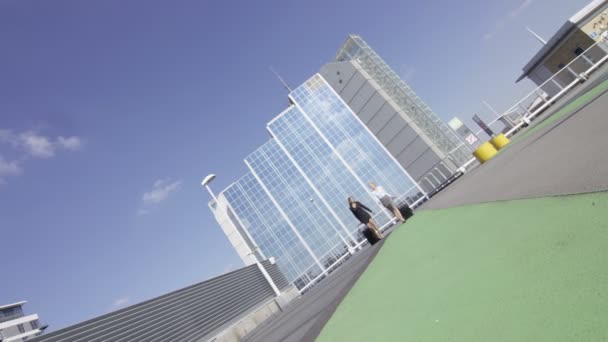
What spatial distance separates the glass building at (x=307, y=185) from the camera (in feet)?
119

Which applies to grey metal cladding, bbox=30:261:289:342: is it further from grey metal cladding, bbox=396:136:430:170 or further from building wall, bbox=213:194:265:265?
grey metal cladding, bbox=396:136:430:170

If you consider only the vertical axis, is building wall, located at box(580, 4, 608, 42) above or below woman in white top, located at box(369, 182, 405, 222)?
above

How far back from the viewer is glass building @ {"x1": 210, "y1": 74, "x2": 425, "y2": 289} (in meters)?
36.3

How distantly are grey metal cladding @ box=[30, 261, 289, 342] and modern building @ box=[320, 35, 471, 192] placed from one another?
29.0m

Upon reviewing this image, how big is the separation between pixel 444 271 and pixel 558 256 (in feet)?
3.14

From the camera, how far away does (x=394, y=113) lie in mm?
42219

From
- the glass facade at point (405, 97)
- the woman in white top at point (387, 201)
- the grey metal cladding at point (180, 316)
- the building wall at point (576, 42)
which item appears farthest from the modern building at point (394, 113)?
the woman in white top at point (387, 201)

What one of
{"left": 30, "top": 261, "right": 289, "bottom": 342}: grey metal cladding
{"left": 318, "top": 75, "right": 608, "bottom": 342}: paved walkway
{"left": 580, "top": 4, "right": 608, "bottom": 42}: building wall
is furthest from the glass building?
{"left": 318, "top": 75, "right": 608, "bottom": 342}: paved walkway

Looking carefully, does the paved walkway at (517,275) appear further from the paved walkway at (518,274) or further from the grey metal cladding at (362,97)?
the grey metal cladding at (362,97)

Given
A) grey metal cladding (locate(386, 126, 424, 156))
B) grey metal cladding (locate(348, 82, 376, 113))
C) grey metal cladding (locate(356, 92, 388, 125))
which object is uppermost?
grey metal cladding (locate(348, 82, 376, 113))

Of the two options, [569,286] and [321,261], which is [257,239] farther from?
[569,286]

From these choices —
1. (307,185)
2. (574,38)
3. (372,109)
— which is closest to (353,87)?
(372,109)

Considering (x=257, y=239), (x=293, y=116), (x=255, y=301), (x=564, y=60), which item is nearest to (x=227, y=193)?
(x=257, y=239)

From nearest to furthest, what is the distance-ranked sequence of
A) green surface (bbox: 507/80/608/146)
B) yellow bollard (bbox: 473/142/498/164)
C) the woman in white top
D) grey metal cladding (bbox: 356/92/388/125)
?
green surface (bbox: 507/80/608/146)
the woman in white top
yellow bollard (bbox: 473/142/498/164)
grey metal cladding (bbox: 356/92/388/125)
